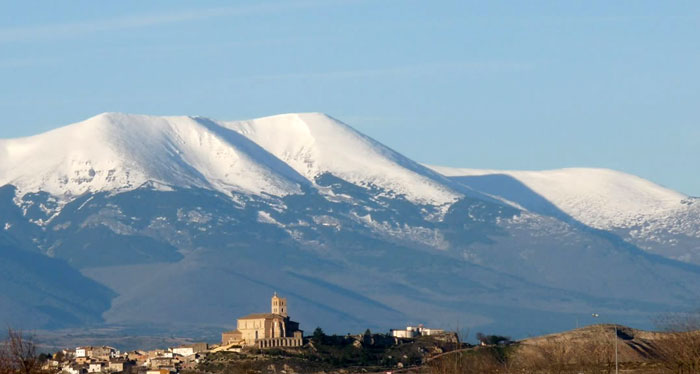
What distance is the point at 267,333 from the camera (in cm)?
18650

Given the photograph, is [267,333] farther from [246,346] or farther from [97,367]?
[97,367]

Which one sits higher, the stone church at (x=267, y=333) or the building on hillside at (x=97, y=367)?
the stone church at (x=267, y=333)

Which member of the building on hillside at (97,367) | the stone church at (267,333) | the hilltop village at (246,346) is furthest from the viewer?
the stone church at (267,333)

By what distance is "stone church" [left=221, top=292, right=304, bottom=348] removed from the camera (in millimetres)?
183625

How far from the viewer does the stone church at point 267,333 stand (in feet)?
602

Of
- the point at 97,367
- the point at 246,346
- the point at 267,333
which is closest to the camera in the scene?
the point at 97,367

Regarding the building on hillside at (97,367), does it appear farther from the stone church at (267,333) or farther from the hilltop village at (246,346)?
the stone church at (267,333)

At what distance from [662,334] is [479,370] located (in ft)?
77.5

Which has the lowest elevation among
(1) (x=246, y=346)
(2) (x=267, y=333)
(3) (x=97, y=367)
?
(3) (x=97, y=367)

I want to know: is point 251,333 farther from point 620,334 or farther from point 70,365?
point 620,334

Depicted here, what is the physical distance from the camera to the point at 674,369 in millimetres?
123750

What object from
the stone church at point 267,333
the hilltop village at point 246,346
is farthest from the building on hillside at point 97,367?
the stone church at point 267,333

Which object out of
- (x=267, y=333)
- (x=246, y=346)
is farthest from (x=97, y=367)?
(x=267, y=333)

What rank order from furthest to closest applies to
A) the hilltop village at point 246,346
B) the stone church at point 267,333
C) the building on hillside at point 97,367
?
1. the stone church at point 267,333
2. the building on hillside at point 97,367
3. the hilltop village at point 246,346
